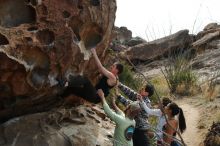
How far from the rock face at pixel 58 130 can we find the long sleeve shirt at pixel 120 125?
1.12 feet

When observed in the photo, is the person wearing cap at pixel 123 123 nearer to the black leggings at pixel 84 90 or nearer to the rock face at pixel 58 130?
the black leggings at pixel 84 90

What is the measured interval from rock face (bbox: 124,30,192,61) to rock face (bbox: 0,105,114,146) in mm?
15000

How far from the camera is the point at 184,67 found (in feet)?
61.8

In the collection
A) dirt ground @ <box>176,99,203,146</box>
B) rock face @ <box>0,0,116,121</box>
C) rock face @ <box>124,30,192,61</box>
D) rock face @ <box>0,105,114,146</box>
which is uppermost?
rock face @ <box>0,0,116,121</box>

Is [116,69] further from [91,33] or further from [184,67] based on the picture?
[184,67]

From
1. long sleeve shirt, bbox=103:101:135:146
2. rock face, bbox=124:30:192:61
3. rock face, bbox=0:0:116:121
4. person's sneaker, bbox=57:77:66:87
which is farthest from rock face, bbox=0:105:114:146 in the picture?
rock face, bbox=124:30:192:61

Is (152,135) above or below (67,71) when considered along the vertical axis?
below

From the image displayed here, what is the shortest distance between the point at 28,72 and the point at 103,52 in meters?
1.59

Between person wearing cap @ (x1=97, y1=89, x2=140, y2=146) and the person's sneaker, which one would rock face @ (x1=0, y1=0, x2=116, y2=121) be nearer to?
the person's sneaker

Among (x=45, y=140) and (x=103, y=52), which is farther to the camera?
(x=103, y=52)

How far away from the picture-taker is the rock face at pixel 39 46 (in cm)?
663

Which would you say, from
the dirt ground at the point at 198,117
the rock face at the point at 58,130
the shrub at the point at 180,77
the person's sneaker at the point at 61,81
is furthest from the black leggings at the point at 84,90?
the shrub at the point at 180,77

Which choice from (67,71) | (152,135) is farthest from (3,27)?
(152,135)

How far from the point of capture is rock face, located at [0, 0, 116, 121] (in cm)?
663
